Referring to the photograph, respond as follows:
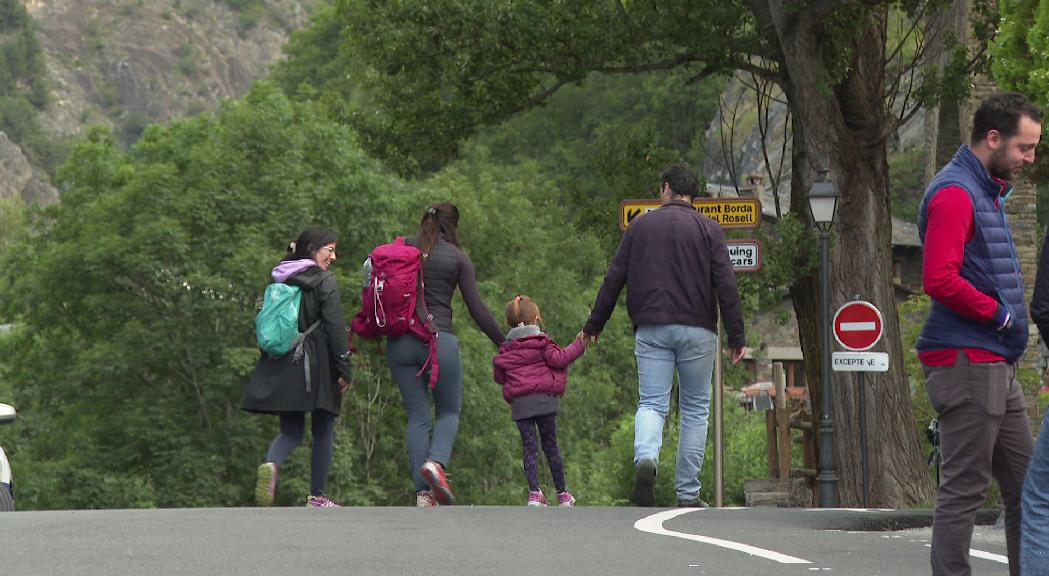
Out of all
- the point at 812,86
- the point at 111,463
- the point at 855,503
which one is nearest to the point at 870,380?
the point at 855,503

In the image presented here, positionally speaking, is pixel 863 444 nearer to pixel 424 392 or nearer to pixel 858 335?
pixel 858 335

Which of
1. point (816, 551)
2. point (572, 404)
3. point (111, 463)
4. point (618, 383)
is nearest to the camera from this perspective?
point (816, 551)

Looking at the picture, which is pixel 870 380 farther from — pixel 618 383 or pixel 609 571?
pixel 618 383

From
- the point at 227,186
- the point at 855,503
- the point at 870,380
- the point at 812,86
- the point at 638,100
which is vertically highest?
the point at 638,100

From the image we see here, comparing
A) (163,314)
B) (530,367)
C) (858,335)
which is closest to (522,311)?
(530,367)

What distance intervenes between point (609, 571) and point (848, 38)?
11.5 meters

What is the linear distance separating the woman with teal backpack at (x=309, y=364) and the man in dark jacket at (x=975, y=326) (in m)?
5.58

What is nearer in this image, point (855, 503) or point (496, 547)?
point (496, 547)

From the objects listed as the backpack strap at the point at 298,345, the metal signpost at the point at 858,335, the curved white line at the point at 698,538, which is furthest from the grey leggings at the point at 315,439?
the metal signpost at the point at 858,335

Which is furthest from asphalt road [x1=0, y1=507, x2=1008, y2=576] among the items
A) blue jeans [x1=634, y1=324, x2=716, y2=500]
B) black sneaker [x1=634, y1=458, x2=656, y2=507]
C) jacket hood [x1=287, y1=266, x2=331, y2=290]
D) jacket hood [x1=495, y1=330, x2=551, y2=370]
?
jacket hood [x1=495, y1=330, x2=551, y2=370]

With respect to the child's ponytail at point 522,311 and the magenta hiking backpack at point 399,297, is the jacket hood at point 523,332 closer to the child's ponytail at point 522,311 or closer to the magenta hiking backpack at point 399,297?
the child's ponytail at point 522,311

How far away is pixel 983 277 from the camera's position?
6230mm

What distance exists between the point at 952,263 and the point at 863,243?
486 inches

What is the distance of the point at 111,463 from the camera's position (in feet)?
139
